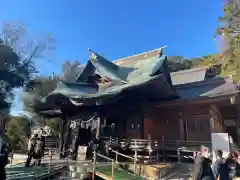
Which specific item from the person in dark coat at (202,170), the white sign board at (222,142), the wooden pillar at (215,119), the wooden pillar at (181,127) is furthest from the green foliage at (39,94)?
the person in dark coat at (202,170)

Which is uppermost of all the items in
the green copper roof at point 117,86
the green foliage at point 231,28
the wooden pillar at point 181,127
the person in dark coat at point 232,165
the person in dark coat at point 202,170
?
the green foliage at point 231,28

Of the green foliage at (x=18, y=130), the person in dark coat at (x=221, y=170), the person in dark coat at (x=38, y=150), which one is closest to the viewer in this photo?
the person in dark coat at (x=221, y=170)

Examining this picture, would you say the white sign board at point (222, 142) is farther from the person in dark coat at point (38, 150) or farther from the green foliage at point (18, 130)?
the green foliage at point (18, 130)

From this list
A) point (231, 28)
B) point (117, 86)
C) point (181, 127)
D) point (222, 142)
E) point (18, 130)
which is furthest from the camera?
point (18, 130)

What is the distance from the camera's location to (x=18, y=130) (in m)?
25.0

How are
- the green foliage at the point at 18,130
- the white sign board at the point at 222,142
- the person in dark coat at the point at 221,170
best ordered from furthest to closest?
the green foliage at the point at 18,130 < the white sign board at the point at 222,142 < the person in dark coat at the point at 221,170

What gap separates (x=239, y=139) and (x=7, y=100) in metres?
22.6

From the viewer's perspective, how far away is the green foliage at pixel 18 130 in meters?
23.4

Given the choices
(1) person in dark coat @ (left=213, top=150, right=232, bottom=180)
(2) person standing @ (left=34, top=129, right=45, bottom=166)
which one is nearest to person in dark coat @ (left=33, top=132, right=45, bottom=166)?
(2) person standing @ (left=34, top=129, right=45, bottom=166)

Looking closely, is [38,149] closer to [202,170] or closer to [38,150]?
[38,150]

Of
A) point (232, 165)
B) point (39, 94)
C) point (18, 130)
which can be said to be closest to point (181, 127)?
point (232, 165)

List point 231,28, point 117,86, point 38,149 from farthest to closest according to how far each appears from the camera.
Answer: point 117,86 < point 231,28 < point 38,149

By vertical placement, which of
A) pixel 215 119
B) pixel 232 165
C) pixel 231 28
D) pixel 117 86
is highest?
pixel 231 28

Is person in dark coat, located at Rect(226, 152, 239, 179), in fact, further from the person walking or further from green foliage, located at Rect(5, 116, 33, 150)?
green foliage, located at Rect(5, 116, 33, 150)
